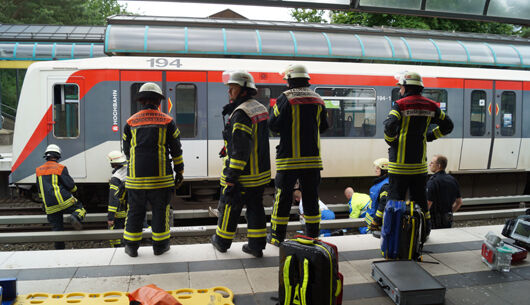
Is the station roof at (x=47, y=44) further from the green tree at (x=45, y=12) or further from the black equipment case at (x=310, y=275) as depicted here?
the black equipment case at (x=310, y=275)

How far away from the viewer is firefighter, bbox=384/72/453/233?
468 centimetres

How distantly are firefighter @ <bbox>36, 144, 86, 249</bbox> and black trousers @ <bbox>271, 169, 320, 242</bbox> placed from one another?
3.28 m

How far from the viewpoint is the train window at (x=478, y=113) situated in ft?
31.2

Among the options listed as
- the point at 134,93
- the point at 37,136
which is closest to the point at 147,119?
the point at 134,93

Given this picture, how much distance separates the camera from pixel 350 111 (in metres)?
8.76

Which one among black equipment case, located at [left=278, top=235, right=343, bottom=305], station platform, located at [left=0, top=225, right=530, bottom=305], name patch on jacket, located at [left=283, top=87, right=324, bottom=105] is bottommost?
station platform, located at [left=0, top=225, right=530, bottom=305]

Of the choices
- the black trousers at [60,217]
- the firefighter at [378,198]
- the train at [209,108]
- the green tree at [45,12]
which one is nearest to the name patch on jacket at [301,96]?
the firefighter at [378,198]

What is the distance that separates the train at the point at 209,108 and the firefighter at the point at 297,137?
3.59m

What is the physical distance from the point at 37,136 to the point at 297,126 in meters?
5.44

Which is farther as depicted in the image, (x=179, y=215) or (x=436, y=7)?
(x=179, y=215)

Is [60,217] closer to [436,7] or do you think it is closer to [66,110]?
[66,110]

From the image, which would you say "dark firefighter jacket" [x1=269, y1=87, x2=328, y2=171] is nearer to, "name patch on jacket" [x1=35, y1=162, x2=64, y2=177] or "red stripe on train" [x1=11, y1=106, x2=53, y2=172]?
"name patch on jacket" [x1=35, y1=162, x2=64, y2=177]

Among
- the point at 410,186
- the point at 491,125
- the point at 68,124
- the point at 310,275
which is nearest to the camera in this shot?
the point at 310,275

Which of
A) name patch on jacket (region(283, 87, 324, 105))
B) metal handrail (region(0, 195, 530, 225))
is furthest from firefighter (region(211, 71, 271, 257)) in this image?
metal handrail (region(0, 195, 530, 225))
